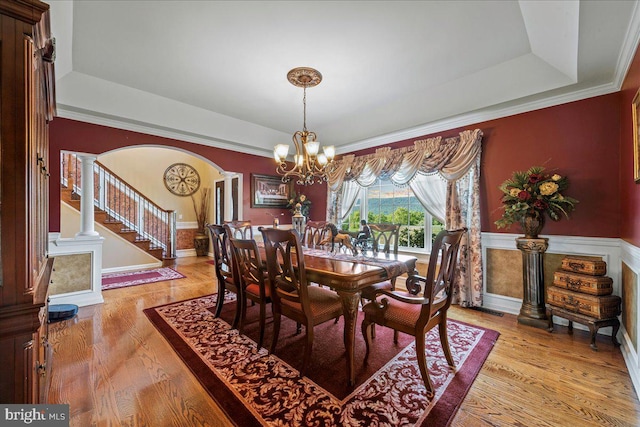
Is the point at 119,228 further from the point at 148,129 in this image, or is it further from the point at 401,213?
the point at 401,213

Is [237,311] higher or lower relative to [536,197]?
lower

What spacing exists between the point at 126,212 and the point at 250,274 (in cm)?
568

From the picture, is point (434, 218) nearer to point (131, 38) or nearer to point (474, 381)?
point (474, 381)

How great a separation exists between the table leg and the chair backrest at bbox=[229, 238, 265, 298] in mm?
809

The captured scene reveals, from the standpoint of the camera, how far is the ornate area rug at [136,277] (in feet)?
14.4

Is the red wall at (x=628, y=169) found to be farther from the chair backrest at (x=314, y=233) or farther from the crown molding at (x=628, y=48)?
the chair backrest at (x=314, y=233)

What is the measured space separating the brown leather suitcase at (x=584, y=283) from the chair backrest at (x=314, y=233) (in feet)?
8.75

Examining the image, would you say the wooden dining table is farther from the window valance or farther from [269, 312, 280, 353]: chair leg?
the window valance

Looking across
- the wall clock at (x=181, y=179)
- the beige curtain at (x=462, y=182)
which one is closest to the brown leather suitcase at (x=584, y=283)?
the beige curtain at (x=462, y=182)

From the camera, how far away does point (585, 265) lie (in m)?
2.47

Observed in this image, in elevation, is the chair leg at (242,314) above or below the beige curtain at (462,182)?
below

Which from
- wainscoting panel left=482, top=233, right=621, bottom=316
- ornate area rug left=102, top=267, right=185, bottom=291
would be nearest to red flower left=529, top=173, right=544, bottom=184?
wainscoting panel left=482, top=233, right=621, bottom=316

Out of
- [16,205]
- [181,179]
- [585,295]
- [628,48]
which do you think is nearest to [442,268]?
[585,295]

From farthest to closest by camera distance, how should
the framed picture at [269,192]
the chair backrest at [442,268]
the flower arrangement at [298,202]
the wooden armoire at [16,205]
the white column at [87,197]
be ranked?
the flower arrangement at [298,202] → the framed picture at [269,192] → the white column at [87,197] → the chair backrest at [442,268] → the wooden armoire at [16,205]
